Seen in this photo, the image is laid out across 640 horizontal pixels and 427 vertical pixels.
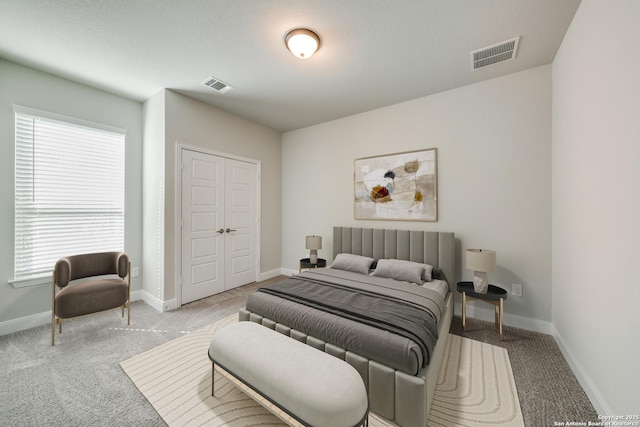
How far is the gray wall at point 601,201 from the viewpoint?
1.28m

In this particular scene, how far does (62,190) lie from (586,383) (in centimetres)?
546

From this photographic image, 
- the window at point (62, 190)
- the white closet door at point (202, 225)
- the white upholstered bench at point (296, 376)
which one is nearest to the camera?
the white upholstered bench at point (296, 376)

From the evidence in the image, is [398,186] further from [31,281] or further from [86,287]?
[31,281]

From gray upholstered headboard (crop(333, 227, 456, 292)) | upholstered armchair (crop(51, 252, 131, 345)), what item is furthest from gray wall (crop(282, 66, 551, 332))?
upholstered armchair (crop(51, 252, 131, 345))

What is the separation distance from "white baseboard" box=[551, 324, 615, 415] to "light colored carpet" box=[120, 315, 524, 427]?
1.41ft

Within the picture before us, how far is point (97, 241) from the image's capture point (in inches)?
127

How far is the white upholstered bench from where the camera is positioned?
3.84 feet

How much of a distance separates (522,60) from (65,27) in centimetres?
441

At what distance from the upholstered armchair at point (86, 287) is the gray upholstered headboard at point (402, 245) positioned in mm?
2873

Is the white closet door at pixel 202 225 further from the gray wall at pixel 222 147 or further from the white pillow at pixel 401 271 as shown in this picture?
the white pillow at pixel 401 271

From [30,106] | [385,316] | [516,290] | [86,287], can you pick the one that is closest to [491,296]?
[516,290]

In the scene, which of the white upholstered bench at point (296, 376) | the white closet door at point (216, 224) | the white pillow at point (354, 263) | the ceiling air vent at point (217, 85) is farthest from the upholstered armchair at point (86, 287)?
the white pillow at point (354, 263)

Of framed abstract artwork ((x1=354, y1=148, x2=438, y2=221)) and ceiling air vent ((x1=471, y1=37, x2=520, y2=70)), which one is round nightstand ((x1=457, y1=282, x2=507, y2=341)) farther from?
ceiling air vent ((x1=471, y1=37, x2=520, y2=70))

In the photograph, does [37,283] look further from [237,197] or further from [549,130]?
[549,130]
